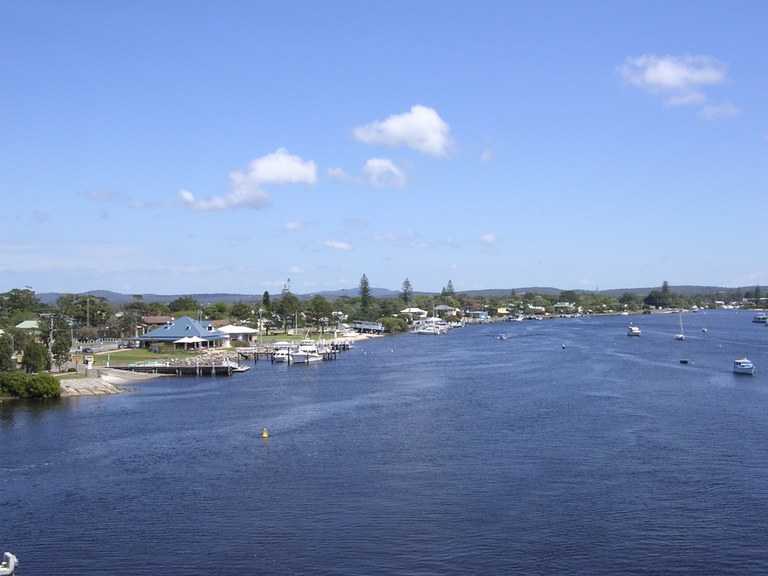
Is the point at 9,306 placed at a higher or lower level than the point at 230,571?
higher

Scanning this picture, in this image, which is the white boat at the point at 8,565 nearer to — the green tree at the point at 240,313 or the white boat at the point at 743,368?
the white boat at the point at 743,368

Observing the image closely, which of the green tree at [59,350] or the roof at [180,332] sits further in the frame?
the roof at [180,332]

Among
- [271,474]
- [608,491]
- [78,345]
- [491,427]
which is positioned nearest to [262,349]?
[78,345]

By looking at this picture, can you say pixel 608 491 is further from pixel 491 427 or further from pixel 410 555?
pixel 491 427

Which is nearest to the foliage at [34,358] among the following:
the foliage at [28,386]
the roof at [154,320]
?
the foliage at [28,386]

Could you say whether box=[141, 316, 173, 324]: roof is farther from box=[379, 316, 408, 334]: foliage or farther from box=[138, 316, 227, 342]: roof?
box=[379, 316, 408, 334]: foliage

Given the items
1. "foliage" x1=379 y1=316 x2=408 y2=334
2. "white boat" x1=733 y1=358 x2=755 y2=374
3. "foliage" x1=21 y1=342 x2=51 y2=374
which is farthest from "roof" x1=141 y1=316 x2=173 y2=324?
"white boat" x1=733 y1=358 x2=755 y2=374
